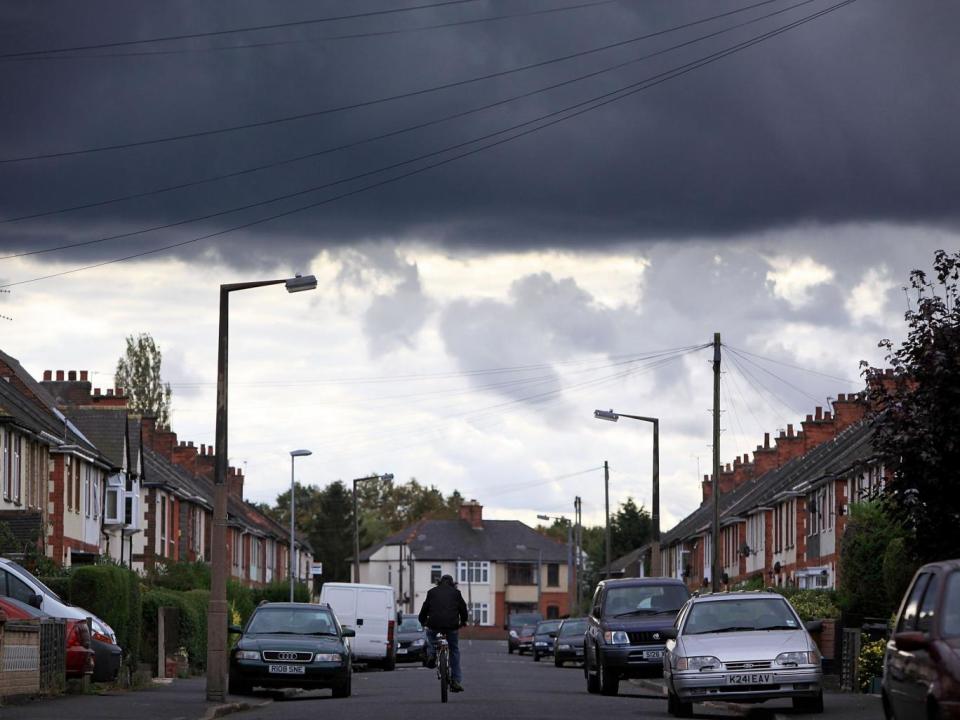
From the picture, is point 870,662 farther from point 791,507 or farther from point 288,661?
point 791,507

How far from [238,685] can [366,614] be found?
1800 cm

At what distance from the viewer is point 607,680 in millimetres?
28469

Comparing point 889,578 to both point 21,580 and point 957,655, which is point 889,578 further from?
point 957,655

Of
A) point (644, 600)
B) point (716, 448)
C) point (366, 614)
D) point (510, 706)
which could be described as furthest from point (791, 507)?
point (510, 706)

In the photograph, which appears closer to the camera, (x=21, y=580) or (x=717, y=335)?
(x=21, y=580)

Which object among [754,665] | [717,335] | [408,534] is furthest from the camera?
[408,534]

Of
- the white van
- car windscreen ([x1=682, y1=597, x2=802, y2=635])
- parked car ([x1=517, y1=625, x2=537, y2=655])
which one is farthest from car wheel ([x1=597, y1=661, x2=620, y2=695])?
parked car ([x1=517, y1=625, x2=537, y2=655])

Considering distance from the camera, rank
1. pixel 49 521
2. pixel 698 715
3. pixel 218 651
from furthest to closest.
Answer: pixel 49 521 → pixel 218 651 → pixel 698 715

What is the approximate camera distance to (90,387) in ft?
207

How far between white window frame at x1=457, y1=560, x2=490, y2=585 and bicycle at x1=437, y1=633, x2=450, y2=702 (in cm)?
11951

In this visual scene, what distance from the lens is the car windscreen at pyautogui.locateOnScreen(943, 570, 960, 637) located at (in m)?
12.2

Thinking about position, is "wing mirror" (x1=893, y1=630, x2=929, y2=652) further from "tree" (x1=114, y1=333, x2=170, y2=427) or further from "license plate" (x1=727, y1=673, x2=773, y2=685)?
"tree" (x1=114, y1=333, x2=170, y2=427)

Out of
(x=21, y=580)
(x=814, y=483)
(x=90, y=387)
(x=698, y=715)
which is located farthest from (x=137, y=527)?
(x=698, y=715)

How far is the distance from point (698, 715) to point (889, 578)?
18.7 feet
